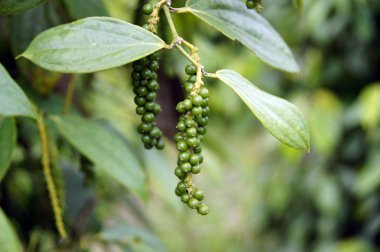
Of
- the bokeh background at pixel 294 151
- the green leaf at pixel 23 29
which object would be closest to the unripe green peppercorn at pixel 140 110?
the green leaf at pixel 23 29

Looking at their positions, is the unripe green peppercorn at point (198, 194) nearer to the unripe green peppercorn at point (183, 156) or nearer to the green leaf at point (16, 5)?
the unripe green peppercorn at point (183, 156)

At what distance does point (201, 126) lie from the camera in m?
0.50

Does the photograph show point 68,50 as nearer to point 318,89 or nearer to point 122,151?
point 122,151

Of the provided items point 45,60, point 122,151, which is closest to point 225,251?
point 122,151

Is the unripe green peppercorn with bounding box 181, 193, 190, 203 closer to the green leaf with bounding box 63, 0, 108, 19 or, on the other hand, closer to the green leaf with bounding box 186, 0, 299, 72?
the green leaf with bounding box 186, 0, 299, 72

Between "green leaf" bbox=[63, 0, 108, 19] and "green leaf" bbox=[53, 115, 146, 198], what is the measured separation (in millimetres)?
118

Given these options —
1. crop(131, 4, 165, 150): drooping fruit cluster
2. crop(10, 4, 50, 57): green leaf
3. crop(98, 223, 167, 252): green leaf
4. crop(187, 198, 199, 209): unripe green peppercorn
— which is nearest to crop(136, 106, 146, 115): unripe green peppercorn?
crop(131, 4, 165, 150): drooping fruit cluster

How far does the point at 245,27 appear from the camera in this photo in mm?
597

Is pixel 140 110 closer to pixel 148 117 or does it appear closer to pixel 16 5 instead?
pixel 148 117

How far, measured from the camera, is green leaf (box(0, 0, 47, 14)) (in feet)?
1.57

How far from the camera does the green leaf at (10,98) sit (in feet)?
1.50

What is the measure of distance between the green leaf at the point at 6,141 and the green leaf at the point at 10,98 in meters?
0.09

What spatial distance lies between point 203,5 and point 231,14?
4cm

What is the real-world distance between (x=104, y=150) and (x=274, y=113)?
23cm
